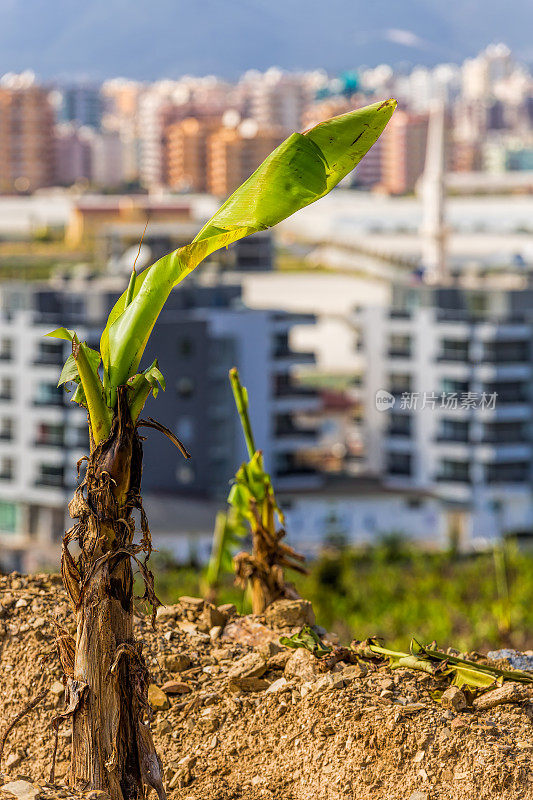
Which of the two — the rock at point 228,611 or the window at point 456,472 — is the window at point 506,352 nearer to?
the window at point 456,472

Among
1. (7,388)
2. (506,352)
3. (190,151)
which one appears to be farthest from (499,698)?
(190,151)

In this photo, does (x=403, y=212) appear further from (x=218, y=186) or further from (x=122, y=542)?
(x=122, y=542)

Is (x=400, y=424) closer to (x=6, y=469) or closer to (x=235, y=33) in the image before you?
(x=6, y=469)

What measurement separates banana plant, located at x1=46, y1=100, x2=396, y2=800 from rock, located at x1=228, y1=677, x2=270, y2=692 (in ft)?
0.82

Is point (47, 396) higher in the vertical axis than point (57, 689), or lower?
lower

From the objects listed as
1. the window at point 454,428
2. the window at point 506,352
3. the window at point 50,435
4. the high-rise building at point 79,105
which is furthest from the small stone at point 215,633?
the high-rise building at point 79,105

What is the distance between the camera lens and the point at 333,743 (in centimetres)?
164

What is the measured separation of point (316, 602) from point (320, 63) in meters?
65.8

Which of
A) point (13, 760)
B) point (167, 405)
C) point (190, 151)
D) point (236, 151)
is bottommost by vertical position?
point (167, 405)

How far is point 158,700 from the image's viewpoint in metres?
1.83

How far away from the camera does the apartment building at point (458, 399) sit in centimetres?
2600

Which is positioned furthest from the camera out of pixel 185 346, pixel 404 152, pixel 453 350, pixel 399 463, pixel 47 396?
pixel 404 152

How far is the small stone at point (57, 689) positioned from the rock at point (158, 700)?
12 cm

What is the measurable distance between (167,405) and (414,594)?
9535 mm
